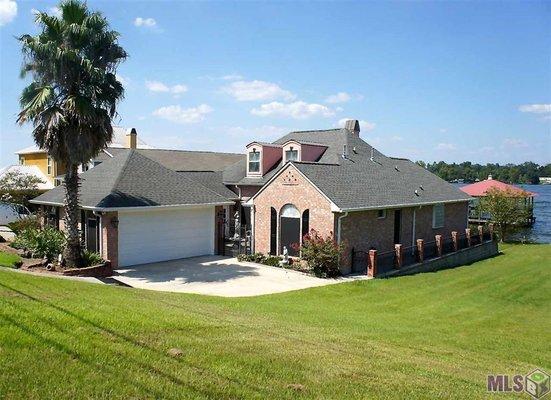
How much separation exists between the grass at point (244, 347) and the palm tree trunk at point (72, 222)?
19.7 ft

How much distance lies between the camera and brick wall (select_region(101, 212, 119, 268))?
20344 millimetres

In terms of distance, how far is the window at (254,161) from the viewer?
1152 inches

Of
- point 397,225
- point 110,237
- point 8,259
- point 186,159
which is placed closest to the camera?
point 8,259

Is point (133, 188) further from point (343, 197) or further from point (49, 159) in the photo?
point (49, 159)

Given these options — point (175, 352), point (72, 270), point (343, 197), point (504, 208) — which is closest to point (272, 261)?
point (343, 197)

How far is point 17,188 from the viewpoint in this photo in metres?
35.1

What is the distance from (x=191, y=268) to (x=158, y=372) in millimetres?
15295

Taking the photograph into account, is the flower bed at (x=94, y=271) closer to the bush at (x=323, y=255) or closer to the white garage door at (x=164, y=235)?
the white garage door at (x=164, y=235)

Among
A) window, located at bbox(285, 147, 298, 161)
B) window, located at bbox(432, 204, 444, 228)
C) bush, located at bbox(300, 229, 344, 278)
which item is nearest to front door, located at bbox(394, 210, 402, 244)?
window, located at bbox(432, 204, 444, 228)

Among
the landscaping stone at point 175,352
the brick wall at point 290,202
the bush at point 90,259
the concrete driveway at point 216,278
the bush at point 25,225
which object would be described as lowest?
the concrete driveway at point 216,278

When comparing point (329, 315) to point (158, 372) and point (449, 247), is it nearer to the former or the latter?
point (158, 372)

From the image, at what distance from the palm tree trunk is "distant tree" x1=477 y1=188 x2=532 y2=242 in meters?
31.6

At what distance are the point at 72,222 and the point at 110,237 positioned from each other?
5.76ft

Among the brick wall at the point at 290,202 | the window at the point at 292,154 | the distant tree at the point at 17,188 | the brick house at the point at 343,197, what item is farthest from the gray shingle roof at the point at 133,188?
the distant tree at the point at 17,188
